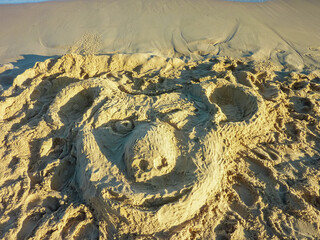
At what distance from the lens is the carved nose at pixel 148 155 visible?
7.89 feet

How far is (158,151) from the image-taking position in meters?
Answer: 2.46

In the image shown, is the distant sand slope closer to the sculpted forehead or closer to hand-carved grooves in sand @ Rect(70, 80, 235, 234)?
the sculpted forehead

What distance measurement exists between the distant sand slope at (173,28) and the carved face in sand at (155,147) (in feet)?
9.72

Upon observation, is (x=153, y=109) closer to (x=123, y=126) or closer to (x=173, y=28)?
(x=123, y=126)

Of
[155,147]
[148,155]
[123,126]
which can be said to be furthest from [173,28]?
[148,155]

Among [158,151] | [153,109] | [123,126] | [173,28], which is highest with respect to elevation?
[158,151]

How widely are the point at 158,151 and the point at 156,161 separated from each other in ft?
0.40

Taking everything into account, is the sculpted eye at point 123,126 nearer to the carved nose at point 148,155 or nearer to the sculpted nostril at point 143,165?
the carved nose at point 148,155

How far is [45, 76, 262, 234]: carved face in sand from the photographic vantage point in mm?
2209

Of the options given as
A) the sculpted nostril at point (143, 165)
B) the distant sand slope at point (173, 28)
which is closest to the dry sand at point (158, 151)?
the sculpted nostril at point (143, 165)

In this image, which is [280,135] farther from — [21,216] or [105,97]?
[21,216]

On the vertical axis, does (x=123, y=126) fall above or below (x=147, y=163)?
below

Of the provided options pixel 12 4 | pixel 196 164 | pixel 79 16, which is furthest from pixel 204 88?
pixel 12 4

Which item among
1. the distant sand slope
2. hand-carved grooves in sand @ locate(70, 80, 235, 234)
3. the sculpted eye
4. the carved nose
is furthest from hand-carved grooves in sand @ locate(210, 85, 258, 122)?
the distant sand slope
